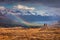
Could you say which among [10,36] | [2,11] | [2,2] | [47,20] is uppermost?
[2,2]

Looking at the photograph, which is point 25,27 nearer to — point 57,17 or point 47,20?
point 47,20

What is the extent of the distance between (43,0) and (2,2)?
0.75 meters

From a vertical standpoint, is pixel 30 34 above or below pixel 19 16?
below

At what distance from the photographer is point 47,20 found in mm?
2625

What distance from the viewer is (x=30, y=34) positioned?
257 cm

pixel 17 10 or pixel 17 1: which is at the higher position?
pixel 17 1

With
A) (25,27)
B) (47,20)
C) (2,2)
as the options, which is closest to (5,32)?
(25,27)

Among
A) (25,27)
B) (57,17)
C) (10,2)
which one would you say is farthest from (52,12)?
(10,2)

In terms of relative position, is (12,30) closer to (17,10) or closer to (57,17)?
(17,10)

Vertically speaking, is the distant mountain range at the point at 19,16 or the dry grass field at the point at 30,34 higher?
the distant mountain range at the point at 19,16

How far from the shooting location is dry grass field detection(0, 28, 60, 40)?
255 centimetres

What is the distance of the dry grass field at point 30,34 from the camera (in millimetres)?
2551

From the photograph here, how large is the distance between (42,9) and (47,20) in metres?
0.22

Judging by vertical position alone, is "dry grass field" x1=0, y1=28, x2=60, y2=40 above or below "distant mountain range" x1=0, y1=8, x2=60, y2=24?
below
